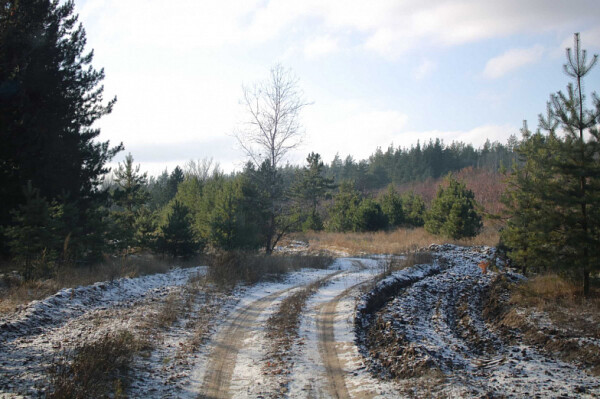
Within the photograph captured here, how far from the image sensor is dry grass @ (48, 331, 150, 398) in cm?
516

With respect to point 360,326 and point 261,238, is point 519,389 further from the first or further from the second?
point 261,238

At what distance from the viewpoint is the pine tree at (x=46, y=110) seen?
652 inches

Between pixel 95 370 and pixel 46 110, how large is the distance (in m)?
16.8

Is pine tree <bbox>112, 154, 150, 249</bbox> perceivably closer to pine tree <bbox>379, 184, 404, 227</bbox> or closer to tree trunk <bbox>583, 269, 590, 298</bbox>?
tree trunk <bbox>583, 269, 590, 298</bbox>

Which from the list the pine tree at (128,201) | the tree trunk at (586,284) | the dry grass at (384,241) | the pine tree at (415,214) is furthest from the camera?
the pine tree at (415,214)

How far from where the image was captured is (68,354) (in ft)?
21.2

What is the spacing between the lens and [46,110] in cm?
1825

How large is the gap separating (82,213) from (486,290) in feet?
61.1

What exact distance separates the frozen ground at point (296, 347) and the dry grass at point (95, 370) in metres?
0.22

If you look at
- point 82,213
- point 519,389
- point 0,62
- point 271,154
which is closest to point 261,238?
point 271,154

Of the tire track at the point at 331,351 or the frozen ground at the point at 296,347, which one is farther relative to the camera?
the tire track at the point at 331,351

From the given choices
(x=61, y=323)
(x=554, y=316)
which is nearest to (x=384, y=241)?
(x=554, y=316)

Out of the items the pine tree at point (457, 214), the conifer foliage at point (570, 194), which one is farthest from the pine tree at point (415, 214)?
the conifer foliage at point (570, 194)

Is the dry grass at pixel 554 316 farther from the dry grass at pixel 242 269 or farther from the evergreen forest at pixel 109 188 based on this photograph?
the dry grass at pixel 242 269
